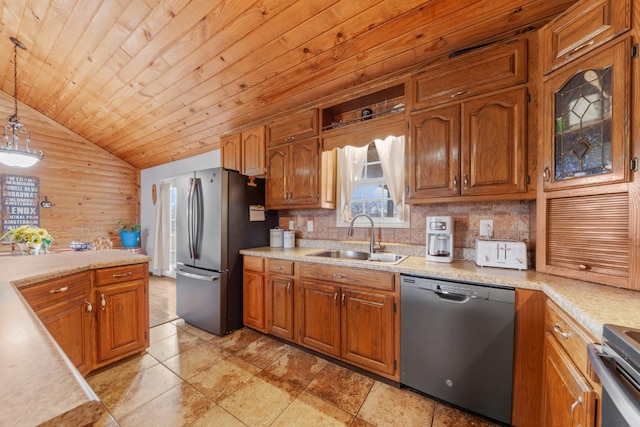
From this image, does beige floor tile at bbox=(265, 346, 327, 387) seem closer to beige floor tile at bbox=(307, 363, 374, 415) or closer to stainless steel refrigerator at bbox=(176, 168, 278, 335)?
beige floor tile at bbox=(307, 363, 374, 415)

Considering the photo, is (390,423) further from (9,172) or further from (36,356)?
(9,172)

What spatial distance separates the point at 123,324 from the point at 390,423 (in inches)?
83.8

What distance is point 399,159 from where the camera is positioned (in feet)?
7.61

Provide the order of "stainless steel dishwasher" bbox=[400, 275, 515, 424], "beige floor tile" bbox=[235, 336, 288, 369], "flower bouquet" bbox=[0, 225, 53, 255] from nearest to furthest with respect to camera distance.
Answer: "stainless steel dishwasher" bbox=[400, 275, 515, 424] < "beige floor tile" bbox=[235, 336, 288, 369] < "flower bouquet" bbox=[0, 225, 53, 255]

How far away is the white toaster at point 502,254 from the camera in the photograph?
5.17 feet

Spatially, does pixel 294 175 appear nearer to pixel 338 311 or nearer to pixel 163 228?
pixel 338 311

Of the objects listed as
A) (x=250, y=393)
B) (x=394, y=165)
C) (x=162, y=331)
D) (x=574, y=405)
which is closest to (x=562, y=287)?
(x=574, y=405)

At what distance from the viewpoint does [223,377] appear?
190 cm

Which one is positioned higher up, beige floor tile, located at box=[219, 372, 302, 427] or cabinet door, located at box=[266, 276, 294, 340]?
cabinet door, located at box=[266, 276, 294, 340]

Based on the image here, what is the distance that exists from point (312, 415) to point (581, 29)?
2.64 metres

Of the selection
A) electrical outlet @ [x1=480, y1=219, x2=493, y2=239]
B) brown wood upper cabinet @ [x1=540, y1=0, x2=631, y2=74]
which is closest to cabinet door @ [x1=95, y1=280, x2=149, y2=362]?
electrical outlet @ [x1=480, y1=219, x2=493, y2=239]

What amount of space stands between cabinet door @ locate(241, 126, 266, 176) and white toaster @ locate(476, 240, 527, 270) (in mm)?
2266

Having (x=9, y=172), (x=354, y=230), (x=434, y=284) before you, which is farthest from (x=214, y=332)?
(x=9, y=172)

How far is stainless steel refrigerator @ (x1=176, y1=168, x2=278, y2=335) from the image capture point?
2.52m
